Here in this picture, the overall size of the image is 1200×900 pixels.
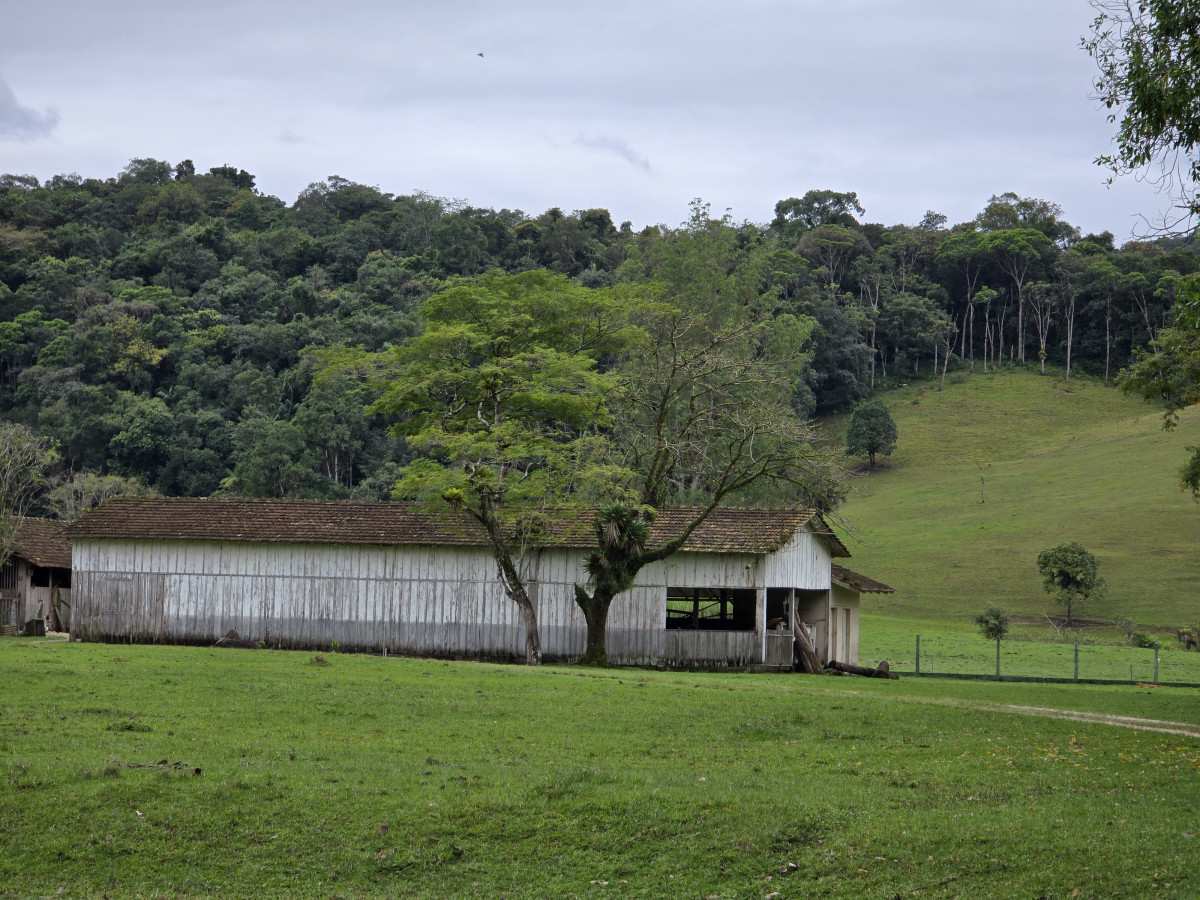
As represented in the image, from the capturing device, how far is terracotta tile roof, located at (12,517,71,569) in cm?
4044

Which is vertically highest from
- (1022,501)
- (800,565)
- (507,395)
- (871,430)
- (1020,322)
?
(1020,322)

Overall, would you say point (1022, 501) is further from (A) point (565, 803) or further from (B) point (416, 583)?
(A) point (565, 803)

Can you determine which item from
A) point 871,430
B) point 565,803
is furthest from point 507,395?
point 871,430

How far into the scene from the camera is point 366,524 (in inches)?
1315

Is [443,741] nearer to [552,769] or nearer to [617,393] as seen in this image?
[552,769]

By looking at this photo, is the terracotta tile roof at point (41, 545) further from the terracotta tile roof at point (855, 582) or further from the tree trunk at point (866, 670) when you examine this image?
the tree trunk at point (866, 670)

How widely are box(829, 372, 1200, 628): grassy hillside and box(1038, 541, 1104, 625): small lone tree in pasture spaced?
4.06 ft

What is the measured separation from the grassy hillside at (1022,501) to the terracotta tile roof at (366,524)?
415 inches

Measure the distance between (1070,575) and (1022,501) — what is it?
2029cm

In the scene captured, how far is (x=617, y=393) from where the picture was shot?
3141 centimetres

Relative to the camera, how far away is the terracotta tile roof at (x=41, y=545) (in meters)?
40.4

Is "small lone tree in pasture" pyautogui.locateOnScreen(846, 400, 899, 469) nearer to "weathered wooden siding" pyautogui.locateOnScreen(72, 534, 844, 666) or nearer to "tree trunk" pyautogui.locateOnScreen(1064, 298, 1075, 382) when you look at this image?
"tree trunk" pyautogui.locateOnScreen(1064, 298, 1075, 382)

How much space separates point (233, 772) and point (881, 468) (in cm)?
8169

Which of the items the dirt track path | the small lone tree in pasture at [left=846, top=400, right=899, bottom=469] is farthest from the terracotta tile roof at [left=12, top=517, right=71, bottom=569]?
the small lone tree in pasture at [left=846, top=400, right=899, bottom=469]
